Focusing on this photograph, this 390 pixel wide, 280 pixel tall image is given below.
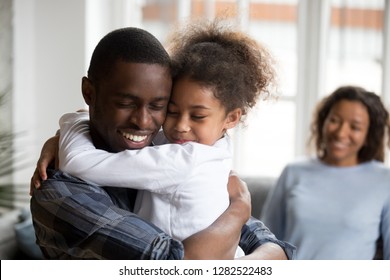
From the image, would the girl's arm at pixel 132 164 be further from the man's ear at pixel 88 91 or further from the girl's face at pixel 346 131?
the girl's face at pixel 346 131

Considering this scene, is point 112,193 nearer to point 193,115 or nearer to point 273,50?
point 193,115

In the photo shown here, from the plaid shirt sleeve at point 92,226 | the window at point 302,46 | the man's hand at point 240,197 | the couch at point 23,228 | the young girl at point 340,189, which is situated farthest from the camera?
the window at point 302,46

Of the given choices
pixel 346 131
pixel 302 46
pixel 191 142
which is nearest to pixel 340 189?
pixel 346 131

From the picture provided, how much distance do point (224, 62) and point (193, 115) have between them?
0.27 feet

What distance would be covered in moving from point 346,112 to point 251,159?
90 centimetres

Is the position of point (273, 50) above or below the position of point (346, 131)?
above

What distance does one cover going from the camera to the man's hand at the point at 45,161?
861 mm

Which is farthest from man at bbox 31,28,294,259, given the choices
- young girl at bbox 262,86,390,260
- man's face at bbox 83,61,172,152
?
young girl at bbox 262,86,390,260

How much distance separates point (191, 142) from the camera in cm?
86

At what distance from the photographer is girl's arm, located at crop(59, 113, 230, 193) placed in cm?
79

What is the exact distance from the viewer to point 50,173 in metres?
0.86

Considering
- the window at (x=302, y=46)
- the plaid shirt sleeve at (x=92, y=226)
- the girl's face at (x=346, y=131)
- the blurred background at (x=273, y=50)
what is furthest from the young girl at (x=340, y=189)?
the plaid shirt sleeve at (x=92, y=226)

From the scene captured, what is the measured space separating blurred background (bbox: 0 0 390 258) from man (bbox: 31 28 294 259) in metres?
1.68
